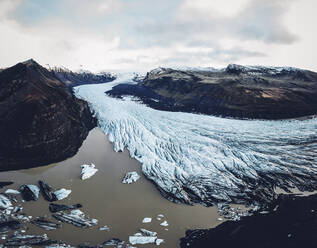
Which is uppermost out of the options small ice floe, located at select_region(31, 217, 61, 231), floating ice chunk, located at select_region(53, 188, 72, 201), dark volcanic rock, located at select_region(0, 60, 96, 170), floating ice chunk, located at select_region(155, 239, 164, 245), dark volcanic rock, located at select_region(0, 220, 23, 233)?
dark volcanic rock, located at select_region(0, 60, 96, 170)

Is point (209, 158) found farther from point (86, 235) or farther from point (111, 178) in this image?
point (86, 235)

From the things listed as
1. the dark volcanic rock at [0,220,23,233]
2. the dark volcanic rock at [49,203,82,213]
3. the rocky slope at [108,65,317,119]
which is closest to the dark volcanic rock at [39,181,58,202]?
the dark volcanic rock at [49,203,82,213]

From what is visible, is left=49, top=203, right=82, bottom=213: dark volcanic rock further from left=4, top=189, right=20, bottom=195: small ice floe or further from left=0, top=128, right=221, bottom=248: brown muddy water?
left=4, top=189, right=20, bottom=195: small ice floe

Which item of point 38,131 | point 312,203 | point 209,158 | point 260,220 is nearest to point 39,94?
point 38,131

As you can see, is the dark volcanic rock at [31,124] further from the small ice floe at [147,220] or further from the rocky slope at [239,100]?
the rocky slope at [239,100]

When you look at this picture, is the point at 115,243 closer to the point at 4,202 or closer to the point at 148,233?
the point at 148,233

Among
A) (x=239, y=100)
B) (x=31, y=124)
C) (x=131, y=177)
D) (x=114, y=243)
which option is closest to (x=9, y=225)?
(x=114, y=243)

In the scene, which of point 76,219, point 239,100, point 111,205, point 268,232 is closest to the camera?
point 268,232

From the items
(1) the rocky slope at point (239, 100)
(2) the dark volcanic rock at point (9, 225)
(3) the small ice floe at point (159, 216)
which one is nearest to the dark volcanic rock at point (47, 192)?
(2) the dark volcanic rock at point (9, 225)
